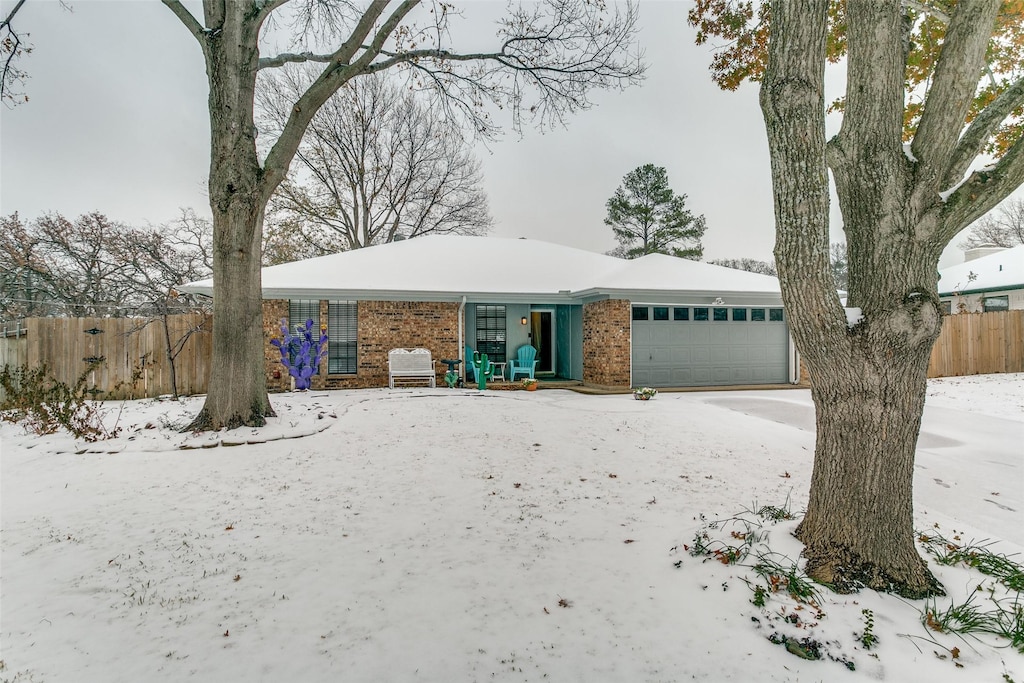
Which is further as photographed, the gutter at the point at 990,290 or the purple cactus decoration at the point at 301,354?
the gutter at the point at 990,290

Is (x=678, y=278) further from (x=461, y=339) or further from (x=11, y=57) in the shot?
(x=11, y=57)

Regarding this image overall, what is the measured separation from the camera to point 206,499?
4102 millimetres

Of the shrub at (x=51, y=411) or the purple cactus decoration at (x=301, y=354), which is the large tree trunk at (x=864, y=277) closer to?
the shrub at (x=51, y=411)

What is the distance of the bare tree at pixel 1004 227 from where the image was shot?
25531 millimetres

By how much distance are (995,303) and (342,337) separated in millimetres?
22009

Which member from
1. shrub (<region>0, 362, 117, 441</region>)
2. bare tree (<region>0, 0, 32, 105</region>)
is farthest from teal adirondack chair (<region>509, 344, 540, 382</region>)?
bare tree (<region>0, 0, 32, 105</region>)

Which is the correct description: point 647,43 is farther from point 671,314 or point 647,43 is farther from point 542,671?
point 542,671

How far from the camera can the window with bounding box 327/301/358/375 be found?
11539 millimetres

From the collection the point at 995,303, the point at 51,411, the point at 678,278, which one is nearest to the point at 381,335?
the point at 51,411

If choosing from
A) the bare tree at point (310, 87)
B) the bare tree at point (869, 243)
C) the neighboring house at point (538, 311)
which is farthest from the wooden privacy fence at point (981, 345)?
the bare tree at point (869, 243)

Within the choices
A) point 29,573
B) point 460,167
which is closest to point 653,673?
point 29,573

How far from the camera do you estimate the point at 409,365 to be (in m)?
11.6

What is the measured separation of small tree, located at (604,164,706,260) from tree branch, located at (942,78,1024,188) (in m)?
24.7

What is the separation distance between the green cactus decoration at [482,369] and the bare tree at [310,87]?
16.8 feet
